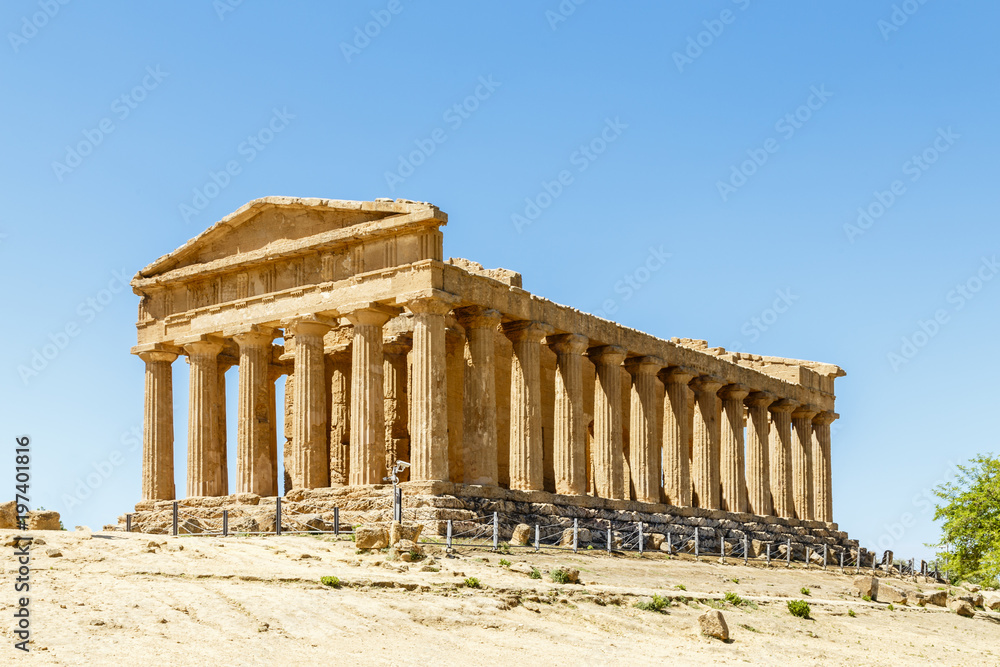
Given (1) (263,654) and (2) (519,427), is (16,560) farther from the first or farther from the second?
(2) (519,427)

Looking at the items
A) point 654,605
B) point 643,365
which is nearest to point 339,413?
point 643,365

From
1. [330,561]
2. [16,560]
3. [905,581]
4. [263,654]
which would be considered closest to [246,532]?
[330,561]

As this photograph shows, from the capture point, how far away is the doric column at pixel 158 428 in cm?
4491

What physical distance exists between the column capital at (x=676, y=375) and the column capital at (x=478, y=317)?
11812mm

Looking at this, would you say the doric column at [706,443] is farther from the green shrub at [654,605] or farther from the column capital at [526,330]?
the green shrub at [654,605]

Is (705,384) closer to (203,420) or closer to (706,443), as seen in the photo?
(706,443)

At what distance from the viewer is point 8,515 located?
34.1 m

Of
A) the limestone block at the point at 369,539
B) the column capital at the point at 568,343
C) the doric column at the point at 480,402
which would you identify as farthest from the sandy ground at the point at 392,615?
the column capital at the point at 568,343

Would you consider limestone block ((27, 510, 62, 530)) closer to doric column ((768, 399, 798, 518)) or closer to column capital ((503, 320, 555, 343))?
column capital ((503, 320, 555, 343))

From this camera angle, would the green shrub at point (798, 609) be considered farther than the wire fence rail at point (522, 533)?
No

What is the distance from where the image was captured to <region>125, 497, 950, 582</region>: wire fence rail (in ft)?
117

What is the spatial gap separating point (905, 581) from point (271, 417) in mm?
23148

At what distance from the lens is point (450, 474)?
1688 inches

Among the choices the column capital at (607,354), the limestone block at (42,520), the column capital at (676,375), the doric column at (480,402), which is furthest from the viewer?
the column capital at (676,375)
